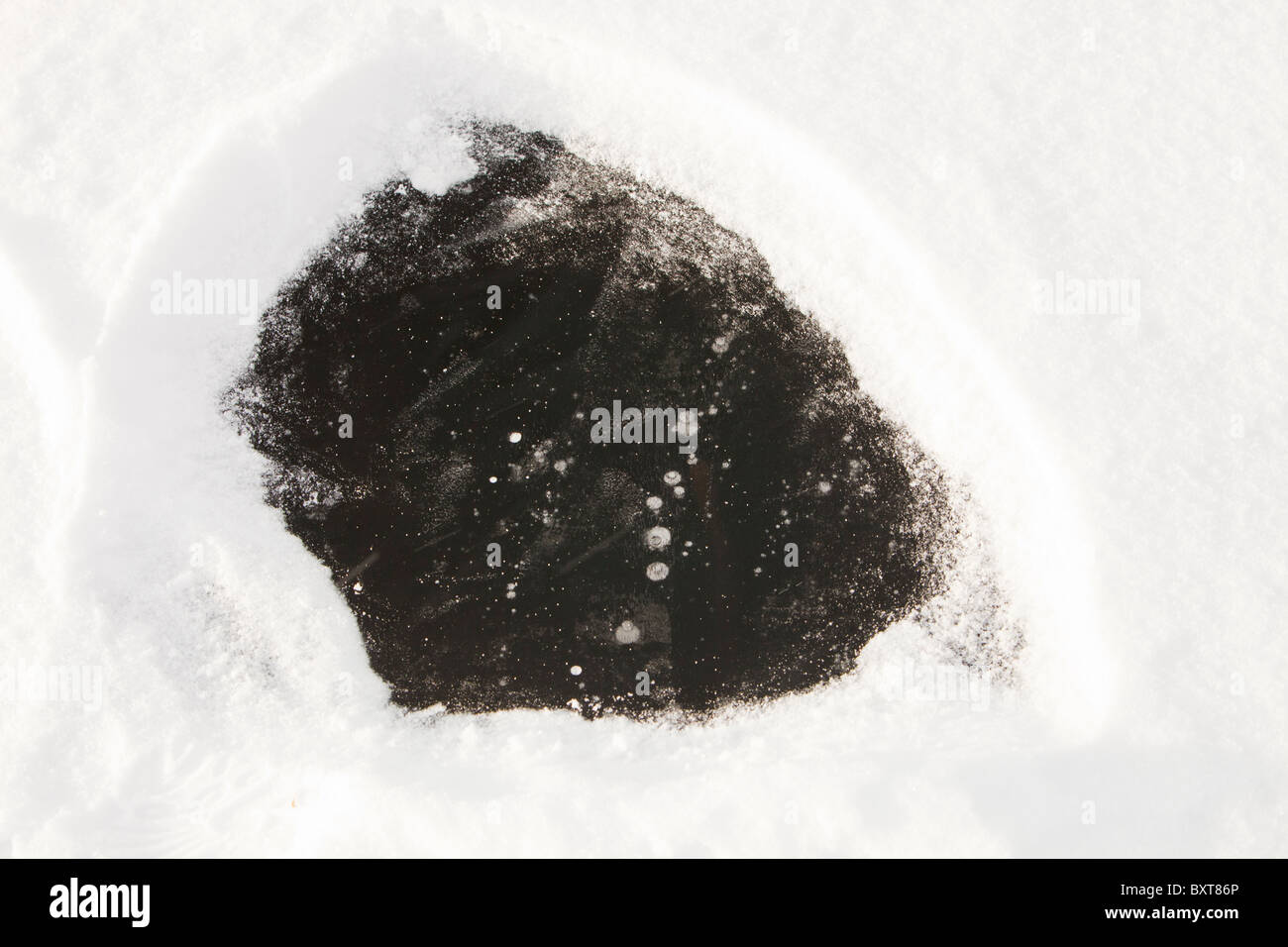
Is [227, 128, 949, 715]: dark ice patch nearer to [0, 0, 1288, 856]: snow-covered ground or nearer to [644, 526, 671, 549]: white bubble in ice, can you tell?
[644, 526, 671, 549]: white bubble in ice

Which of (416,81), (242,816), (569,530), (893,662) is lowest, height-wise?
(242,816)

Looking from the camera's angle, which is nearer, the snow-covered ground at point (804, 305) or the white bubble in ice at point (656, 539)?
the snow-covered ground at point (804, 305)

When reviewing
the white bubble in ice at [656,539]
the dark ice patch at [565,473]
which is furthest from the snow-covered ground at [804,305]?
the white bubble in ice at [656,539]

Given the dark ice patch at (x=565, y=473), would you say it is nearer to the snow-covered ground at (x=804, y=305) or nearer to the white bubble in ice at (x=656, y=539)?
the white bubble in ice at (x=656, y=539)

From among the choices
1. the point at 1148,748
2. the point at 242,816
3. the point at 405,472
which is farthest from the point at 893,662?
the point at 242,816

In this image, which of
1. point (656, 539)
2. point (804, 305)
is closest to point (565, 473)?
point (656, 539)

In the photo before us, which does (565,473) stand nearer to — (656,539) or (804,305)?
(656,539)

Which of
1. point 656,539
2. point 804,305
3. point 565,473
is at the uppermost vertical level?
point 804,305
